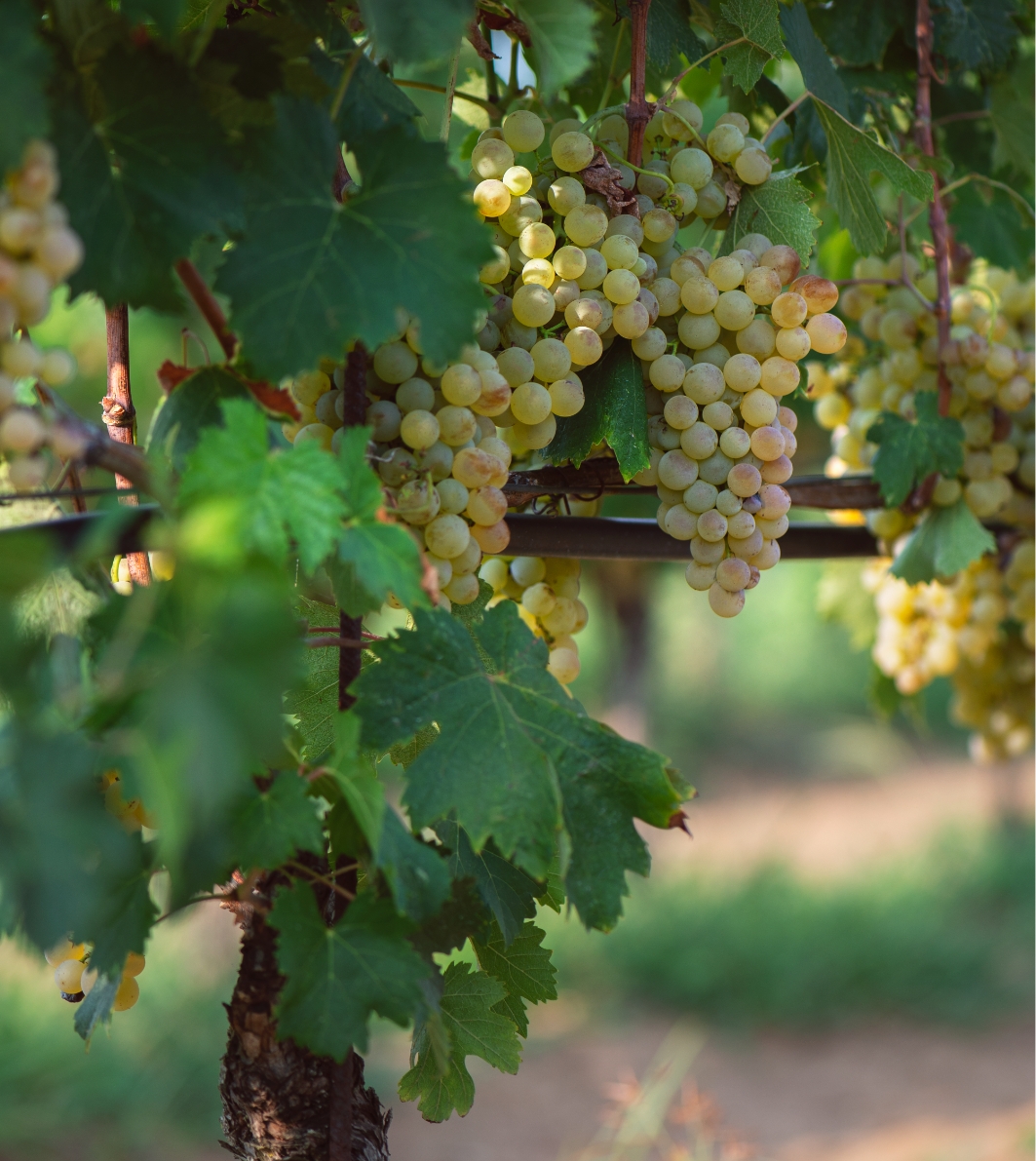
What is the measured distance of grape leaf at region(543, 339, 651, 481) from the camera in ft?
1.85

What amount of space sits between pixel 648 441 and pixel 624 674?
11.5ft

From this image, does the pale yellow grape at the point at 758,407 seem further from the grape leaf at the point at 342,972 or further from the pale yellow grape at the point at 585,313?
the grape leaf at the point at 342,972

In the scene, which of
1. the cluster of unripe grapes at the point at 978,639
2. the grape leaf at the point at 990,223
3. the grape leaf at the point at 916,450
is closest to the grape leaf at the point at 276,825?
the grape leaf at the point at 916,450

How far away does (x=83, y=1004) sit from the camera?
0.52 m

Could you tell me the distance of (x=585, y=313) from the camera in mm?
540

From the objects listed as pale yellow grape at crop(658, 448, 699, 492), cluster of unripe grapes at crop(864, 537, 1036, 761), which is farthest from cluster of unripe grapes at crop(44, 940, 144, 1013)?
cluster of unripe grapes at crop(864, 537, 1036, 761)

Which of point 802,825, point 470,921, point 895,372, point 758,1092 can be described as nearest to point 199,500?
point 470,921

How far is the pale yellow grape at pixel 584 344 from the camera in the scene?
54cm

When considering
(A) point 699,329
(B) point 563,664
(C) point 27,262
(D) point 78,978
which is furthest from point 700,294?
(D) point 78,978

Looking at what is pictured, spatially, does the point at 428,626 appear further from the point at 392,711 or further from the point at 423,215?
the point at 423,215

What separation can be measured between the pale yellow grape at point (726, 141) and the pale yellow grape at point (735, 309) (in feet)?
0.33

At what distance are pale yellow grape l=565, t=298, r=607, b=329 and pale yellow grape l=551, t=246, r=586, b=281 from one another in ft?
0.04

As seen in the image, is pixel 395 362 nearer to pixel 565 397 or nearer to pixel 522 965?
pixel 565 397

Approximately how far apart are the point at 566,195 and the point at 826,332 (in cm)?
15
